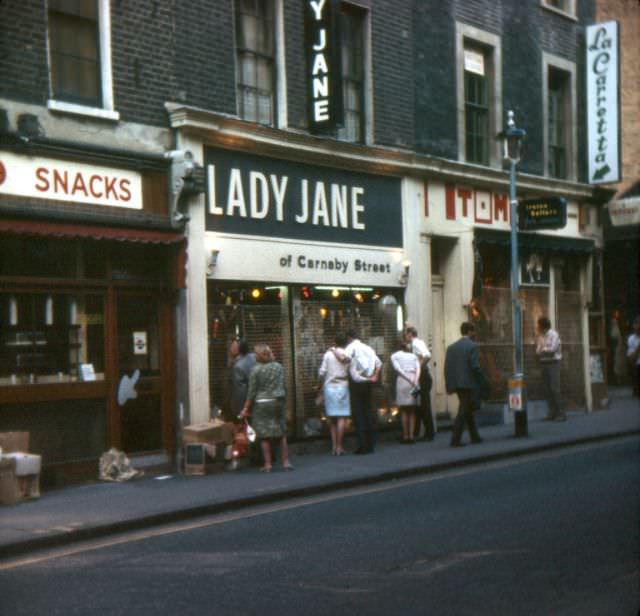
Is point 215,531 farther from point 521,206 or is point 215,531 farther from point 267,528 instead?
point 521,206

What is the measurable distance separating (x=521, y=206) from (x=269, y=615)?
16129 mm

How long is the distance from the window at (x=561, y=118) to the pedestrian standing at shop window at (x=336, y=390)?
1026 centimetres

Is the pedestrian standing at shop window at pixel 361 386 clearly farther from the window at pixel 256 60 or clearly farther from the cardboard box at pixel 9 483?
the cardboard box at pixel 9 483

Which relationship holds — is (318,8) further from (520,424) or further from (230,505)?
(230,505)

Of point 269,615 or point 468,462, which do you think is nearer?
point 269,615

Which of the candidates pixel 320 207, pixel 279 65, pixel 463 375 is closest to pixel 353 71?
pixel 279 65

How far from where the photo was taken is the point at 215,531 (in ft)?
34.6

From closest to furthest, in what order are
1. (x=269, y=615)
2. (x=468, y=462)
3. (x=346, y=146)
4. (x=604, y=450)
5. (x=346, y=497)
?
(x=269, y=615) < (x=346, y=497) < (x=468, y=462) < (x=604, y=450) < (x=346, y=146)

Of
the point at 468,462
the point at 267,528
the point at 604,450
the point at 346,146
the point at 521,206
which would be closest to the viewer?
the point at 267,528

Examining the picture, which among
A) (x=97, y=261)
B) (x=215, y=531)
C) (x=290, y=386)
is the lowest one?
(x=215, y=531)

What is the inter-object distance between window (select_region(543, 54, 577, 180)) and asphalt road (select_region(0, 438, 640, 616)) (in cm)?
1397

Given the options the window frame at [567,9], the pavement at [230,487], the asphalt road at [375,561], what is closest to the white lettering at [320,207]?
the pavement at [230,487]

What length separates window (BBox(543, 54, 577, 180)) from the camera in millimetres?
25312

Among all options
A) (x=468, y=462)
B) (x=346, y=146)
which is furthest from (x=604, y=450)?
(x=346, y=146)
